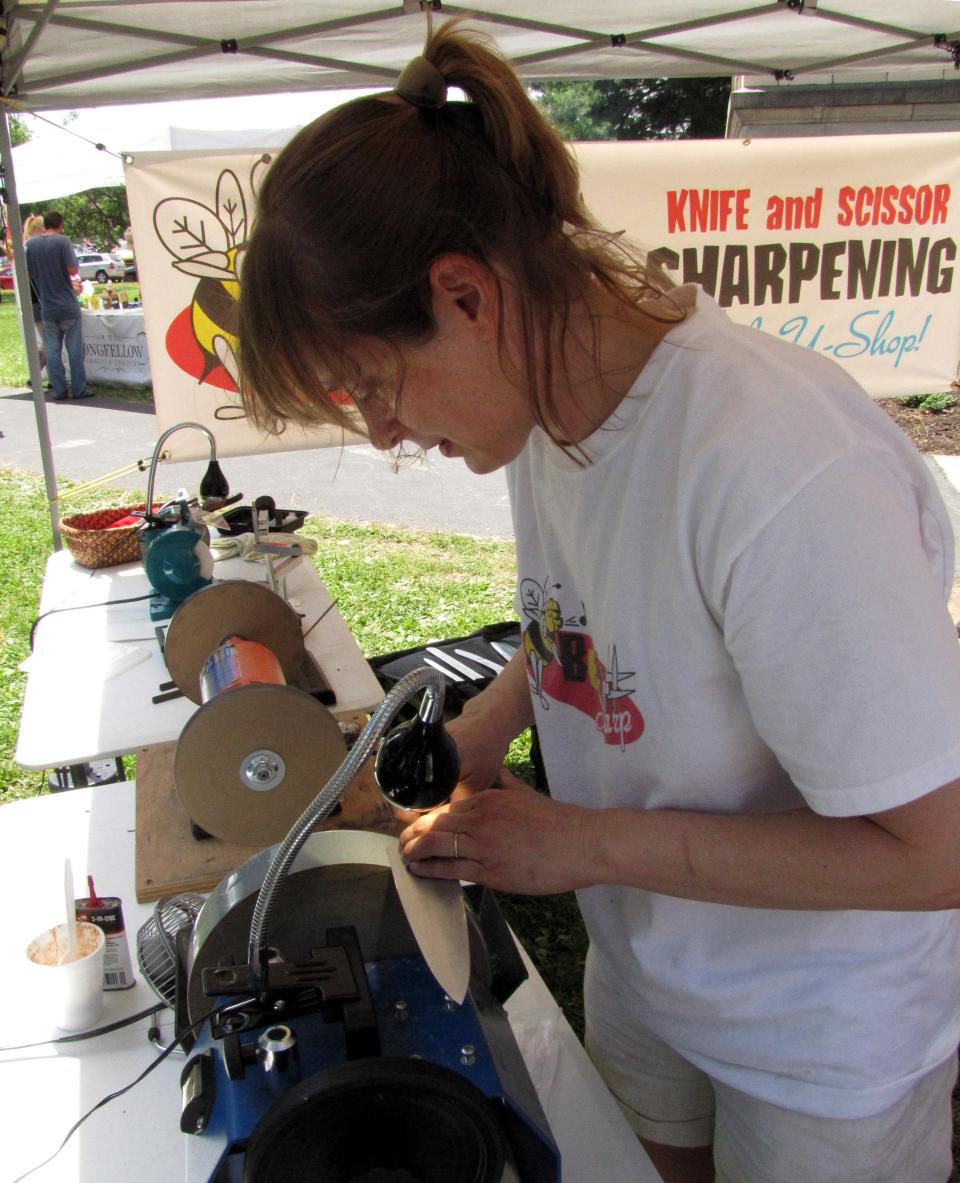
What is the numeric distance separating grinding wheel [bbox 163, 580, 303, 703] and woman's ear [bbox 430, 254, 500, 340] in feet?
3.89

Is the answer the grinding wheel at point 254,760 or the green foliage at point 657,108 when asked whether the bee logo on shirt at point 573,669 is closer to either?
the grinding wheel at point 254,760

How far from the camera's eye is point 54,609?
2.71 metres

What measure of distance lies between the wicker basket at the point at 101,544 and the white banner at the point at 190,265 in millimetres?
531

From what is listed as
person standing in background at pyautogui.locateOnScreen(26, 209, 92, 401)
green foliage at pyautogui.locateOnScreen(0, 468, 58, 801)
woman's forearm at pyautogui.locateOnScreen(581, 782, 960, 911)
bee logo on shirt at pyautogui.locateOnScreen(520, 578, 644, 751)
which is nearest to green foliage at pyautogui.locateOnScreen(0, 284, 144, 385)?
person standing in background at pyautogui.locateOnScreen(26, 209, 92, 401)

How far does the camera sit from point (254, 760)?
1.41 meters

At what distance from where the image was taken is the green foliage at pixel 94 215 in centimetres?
2559

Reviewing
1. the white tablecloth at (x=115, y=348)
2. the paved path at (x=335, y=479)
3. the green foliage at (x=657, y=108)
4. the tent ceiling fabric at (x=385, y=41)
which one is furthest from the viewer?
the green foliage at (x=657, y=108)

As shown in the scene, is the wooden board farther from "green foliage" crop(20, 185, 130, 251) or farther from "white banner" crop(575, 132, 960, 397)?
"green foliage" crop(20, 185, 130, 251)

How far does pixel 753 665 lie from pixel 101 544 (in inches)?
103

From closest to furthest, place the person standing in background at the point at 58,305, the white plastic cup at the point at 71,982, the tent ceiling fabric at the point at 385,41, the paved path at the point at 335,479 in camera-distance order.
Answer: the white plastic cup at the point at 71,982
the tent ceiling fabric at the point at 385,41
the paved path at the point at 335,479
the person standing in background at the point at 58,305

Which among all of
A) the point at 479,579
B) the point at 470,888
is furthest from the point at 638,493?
the point at 479,579

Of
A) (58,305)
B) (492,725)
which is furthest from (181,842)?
(58,305)

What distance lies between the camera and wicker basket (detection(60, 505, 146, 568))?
9.80 ft

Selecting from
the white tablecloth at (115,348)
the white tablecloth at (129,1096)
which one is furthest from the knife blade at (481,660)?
the white tablecloth at (115,348)
